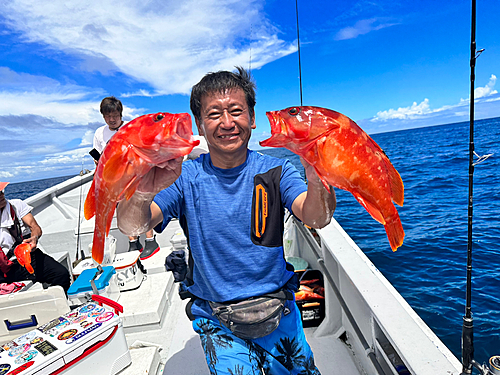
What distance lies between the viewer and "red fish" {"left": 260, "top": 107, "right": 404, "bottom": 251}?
135cm

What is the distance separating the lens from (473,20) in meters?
2.17

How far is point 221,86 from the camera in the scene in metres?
1.70

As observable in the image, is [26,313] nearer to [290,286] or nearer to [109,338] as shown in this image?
[109,338]

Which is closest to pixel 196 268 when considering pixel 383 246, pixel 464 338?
pixel 464 338

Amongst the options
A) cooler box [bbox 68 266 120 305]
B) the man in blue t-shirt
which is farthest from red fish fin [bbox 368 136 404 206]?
cooler box [bbox 68 266 120 305]

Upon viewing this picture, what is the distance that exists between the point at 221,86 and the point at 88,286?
2585mm

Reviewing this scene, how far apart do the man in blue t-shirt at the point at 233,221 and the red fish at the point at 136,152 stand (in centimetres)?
28

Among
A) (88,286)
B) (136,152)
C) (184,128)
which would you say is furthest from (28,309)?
(184,128)

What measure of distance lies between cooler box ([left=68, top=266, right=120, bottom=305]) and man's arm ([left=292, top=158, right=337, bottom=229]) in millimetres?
2583

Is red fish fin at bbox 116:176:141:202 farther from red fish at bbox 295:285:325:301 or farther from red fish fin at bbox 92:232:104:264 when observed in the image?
red fish at bbox 295:285:325:301

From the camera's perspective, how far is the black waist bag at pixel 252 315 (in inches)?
66.0

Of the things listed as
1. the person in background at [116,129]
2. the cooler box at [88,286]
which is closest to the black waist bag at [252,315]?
the cooler box at [88,286]

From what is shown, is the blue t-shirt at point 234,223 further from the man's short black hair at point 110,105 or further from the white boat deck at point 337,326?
the man's short black hair at point 110,105

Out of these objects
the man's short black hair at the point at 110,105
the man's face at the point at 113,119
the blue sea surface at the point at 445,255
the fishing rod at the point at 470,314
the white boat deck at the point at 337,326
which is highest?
the man's short black hair at the point at 110,105
